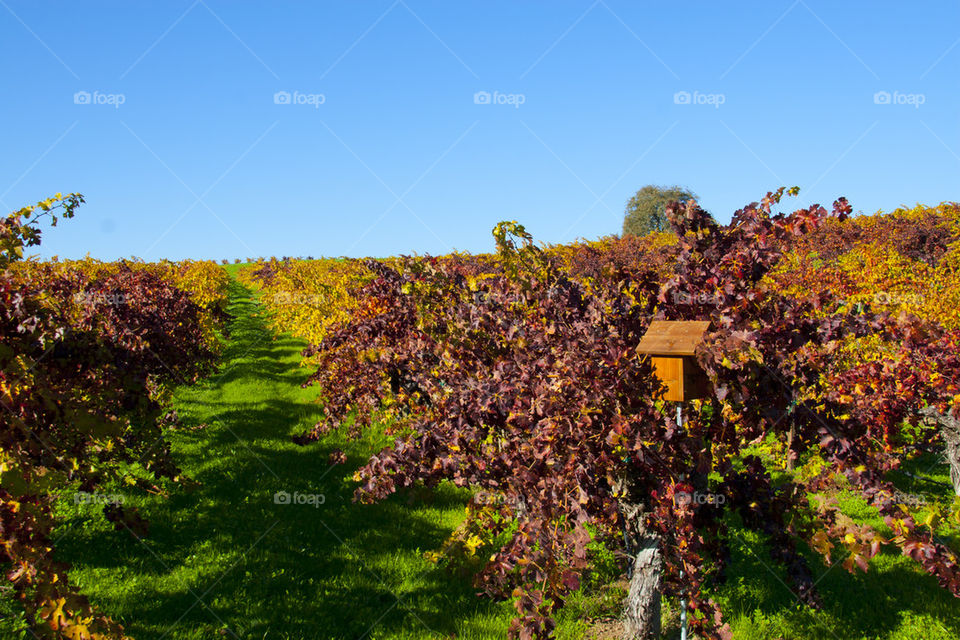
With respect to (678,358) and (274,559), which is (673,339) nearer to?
(678,358)

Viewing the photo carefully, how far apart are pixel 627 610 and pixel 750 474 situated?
4.21 feet

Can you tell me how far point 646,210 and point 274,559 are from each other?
58.7m

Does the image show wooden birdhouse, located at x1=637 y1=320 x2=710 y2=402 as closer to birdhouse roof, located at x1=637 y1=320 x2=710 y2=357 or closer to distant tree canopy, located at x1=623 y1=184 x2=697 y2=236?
birdhouse roof, located at x1=637 y1=320 x2=710 y2=357

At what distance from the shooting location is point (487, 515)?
3746mm

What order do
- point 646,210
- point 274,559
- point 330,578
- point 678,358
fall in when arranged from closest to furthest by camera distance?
1. point 678,358
2. point 330,578
3. point 274,559
4. point 646,210

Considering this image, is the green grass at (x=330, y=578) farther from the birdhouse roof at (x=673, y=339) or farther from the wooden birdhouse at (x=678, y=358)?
the birdhouse roof at (x=673, y=339)

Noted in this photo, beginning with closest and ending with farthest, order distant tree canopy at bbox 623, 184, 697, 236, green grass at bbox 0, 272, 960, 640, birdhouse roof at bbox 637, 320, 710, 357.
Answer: birdhouse roof at bbox 637, 320, 710, 357
green grass at bbox 0, 272, 960, 640
distant tree canopy at bbox 623, 184, 697, 236

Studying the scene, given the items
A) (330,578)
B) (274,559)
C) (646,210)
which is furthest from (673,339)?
(646,210)

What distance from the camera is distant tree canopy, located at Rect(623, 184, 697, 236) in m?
58.1

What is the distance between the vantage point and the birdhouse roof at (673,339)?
304 cm

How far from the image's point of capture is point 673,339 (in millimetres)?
3121

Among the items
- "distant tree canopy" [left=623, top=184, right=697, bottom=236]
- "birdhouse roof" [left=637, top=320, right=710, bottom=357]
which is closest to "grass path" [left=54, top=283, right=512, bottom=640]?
"birdhouse roof" [left=637, top=320, right=710, bottom=357]

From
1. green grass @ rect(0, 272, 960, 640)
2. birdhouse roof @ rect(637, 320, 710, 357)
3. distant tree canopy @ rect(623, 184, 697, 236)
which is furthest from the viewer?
distant tree canopy @ rect(623, 184, 697, 236)

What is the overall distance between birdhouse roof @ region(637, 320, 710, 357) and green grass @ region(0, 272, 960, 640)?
246cm
